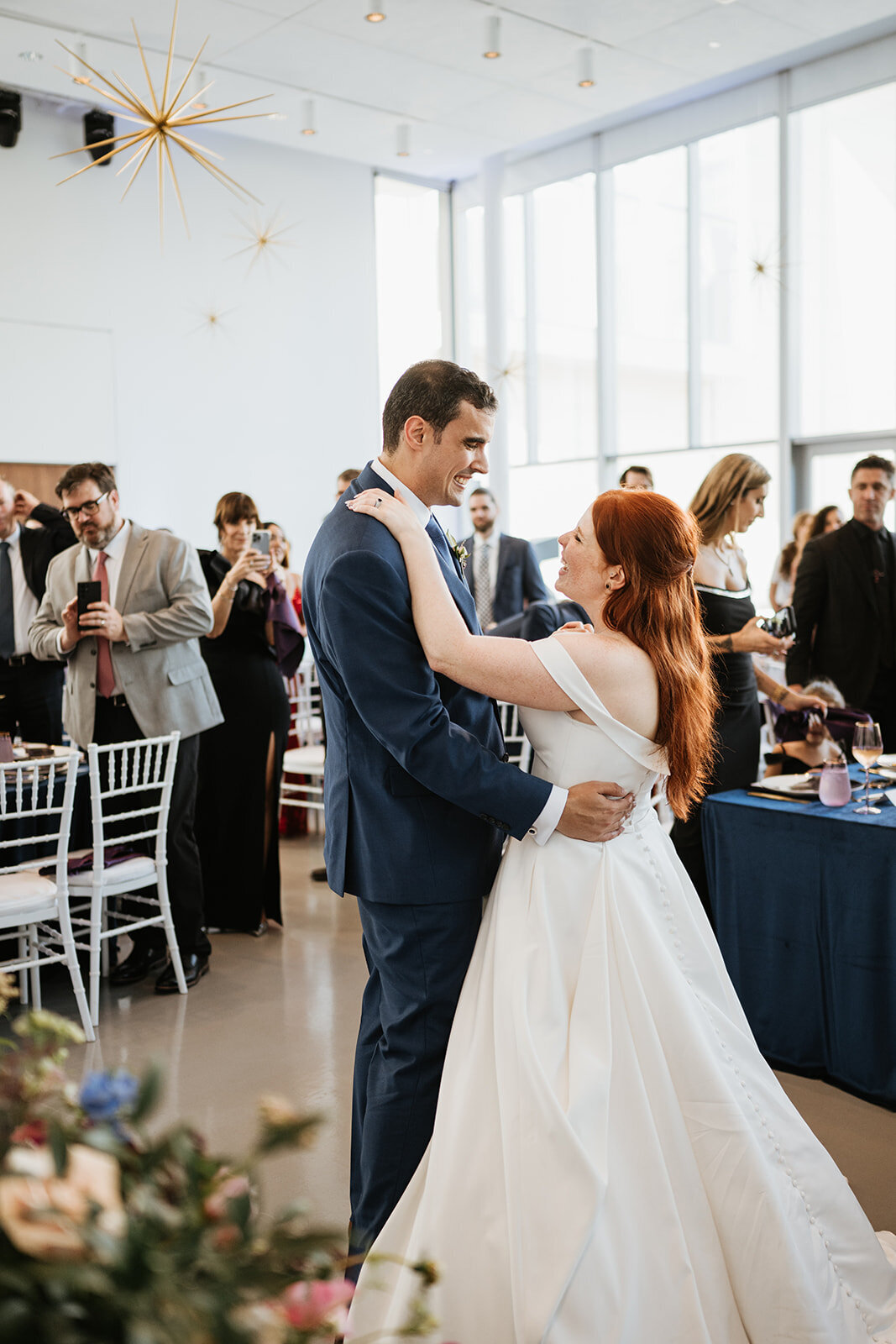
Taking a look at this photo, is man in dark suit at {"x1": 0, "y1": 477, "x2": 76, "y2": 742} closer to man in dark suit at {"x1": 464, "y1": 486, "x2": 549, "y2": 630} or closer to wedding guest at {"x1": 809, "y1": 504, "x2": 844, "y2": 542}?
man in dark suit at {"x1": 464, "y1": 486, "x2": 549, "y2": 630}

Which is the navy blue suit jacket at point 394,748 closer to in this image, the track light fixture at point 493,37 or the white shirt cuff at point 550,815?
the white shirt cuff at point 550,815

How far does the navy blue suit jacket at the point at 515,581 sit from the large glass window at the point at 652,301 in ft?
10.4

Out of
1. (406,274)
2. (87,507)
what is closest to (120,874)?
(87,507)

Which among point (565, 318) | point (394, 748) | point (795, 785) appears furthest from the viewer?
point (565, 318)

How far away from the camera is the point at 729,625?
12.8 ft

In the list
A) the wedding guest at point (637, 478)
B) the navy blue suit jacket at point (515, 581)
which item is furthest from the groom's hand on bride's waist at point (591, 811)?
the navy blue suit jacket at point (515, 581)

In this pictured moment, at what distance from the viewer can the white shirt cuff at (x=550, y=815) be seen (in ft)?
6.49

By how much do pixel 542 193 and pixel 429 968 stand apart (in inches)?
394

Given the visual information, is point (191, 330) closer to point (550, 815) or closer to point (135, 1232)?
point (550, 815)

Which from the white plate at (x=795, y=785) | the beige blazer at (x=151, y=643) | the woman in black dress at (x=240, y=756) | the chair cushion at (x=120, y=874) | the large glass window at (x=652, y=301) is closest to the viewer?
the white plate at (x=795, y=785)

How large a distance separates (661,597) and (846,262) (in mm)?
7511

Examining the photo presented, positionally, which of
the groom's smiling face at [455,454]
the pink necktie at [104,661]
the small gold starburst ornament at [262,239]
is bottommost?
the pink necktie at [104,661]

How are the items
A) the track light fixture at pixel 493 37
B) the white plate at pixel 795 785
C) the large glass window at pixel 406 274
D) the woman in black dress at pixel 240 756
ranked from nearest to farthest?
the white plate at pixel 795 785 < the woman in black dress at pixel 240 756 < the track light fixture at pixel 493 37 < the large glass window at pixel 406 274

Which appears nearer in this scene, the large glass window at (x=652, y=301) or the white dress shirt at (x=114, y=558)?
the white dress shirt at (x=114, y=558)
